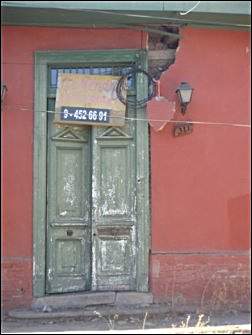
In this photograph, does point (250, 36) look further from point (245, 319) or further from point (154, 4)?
point (245, 319)

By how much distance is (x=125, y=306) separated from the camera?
7676mm

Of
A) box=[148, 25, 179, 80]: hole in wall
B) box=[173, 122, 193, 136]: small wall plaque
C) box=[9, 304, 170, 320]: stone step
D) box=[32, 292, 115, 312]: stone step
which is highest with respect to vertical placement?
box=[148, 25, 179, 80]: hole in wall

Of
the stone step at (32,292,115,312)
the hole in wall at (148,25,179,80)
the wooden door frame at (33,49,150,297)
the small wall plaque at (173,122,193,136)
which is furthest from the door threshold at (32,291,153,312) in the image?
the hole in wall at (148,25,179,80)

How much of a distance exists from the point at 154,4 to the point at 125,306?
392cm

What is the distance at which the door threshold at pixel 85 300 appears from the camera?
7664 millimetres

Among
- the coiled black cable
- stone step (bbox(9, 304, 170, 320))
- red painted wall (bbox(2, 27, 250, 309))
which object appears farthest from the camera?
the coiled black cable

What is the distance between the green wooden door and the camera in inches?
312

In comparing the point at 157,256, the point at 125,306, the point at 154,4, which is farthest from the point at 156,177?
the point at 154,4

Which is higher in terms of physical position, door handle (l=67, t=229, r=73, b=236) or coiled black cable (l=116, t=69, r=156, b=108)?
coiled black cable (l=116, t=69, r=156, b=108)

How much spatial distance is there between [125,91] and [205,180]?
1609mm

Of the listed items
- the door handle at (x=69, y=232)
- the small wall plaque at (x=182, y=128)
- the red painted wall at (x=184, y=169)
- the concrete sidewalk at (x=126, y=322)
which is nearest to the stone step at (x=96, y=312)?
the concrete sidewalk at (x=126, y=322)

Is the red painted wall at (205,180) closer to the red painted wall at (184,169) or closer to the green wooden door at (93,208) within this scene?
the red painted wall at (184,169)

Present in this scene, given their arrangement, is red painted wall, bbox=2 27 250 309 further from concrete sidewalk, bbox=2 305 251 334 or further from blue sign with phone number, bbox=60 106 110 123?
blue sign with phone number, bbox=60 106 110 123

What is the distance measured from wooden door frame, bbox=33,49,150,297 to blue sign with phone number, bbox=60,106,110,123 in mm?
275
